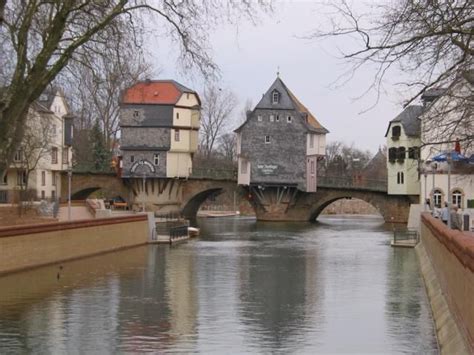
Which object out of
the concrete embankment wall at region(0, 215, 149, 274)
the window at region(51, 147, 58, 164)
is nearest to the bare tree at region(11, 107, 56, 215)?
the concrete embankment wall at region(0, 215, 149, 274)

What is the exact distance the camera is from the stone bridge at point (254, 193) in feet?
275

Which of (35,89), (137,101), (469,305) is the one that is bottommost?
(469,305)

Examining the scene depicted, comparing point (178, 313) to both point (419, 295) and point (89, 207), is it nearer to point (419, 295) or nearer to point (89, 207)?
point (419, 295)

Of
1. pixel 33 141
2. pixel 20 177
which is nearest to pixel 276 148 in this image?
pixel 20 177

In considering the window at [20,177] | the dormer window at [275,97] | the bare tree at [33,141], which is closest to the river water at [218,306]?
the bare tree at [33,141]

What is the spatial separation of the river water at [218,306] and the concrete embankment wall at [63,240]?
0.55 meters

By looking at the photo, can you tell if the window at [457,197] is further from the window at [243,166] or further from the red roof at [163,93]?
the red roof at [163,93]

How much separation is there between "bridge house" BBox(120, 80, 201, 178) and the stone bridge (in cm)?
193

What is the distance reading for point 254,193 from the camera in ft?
284

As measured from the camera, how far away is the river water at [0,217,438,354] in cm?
1712

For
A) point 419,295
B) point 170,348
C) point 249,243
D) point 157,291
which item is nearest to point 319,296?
point 419,295

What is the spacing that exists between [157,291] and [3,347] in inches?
399

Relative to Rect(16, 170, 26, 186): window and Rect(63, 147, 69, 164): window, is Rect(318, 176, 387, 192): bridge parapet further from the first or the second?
Rect(16, 170, 26, 186): window

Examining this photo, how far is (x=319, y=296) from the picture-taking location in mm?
25516
